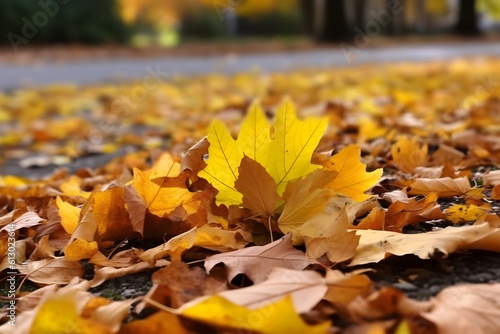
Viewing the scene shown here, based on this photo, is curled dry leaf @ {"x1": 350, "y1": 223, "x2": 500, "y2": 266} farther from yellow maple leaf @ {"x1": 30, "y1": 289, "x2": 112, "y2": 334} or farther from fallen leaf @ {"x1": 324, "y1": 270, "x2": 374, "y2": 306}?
yellow maple leaf @ {"x1": 30, "y1": 289, "x2": 112, "y2": 334}

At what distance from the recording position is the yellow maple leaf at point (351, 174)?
1.49 metres

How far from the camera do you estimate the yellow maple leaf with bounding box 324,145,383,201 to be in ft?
4.88

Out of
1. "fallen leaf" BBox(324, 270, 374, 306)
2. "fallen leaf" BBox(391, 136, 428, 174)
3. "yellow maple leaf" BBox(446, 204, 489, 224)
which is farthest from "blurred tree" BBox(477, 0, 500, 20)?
"fallen leaf" BBox(324, 270, 374, 306)

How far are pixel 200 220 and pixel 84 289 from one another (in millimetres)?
335

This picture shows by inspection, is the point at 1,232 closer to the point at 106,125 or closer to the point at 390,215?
the point at 390,215

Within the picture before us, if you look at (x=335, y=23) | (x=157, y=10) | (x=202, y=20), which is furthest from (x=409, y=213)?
(x=157, y=10)

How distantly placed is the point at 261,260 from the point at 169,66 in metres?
11.0

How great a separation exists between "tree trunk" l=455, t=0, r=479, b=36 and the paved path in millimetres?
11707

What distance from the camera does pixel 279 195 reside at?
1456 mm

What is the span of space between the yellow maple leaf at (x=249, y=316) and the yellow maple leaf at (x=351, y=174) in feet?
1.76

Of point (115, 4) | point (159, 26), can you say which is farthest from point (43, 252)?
point (159, 26)

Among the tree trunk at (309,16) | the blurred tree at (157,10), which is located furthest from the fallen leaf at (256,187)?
the tree trunk at (309,16)

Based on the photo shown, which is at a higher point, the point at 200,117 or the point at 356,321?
the point at 356,321

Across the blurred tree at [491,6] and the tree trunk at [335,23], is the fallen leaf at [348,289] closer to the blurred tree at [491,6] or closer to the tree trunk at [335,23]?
the tree trunk at [335,23]
